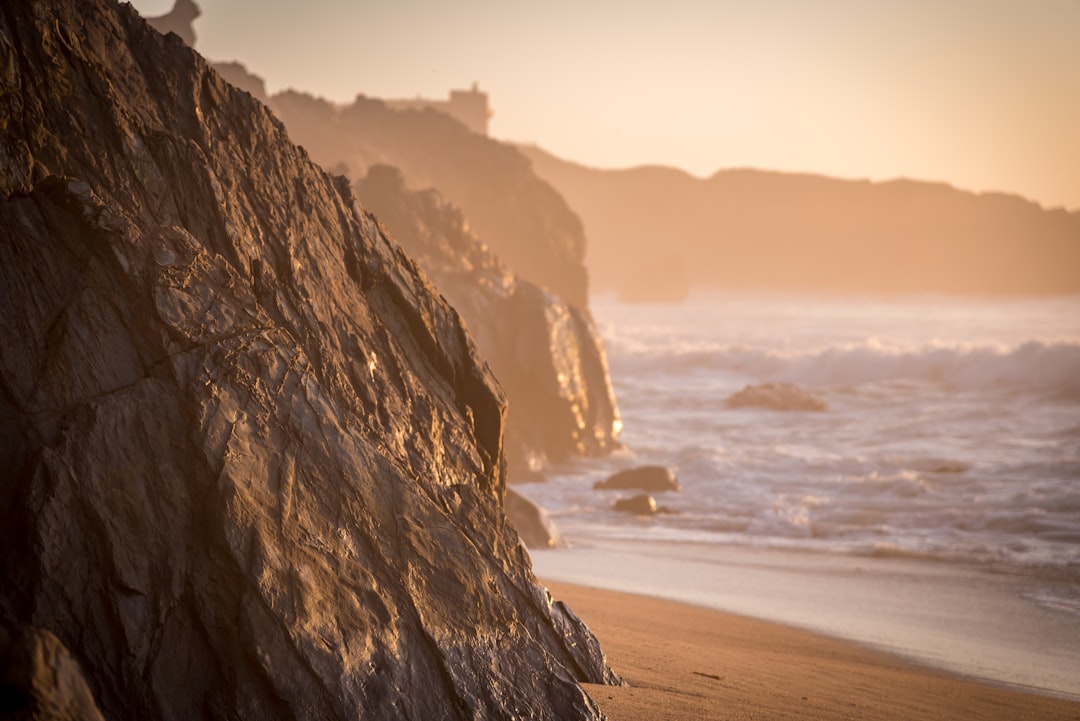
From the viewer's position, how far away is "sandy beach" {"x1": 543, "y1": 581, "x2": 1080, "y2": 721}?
7.17 m

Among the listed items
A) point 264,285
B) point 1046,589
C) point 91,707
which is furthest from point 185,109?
point 1046,589

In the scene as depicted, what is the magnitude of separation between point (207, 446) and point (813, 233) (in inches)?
5685

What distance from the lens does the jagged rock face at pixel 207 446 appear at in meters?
5.04

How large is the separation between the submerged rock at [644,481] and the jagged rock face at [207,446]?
46.5 ft

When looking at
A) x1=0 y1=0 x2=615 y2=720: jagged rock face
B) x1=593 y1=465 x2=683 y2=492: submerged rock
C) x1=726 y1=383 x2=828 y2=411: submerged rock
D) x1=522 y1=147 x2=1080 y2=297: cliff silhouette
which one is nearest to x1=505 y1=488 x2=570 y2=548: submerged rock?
x1=593 y1=465 x2=683 y2=492: submerged rock

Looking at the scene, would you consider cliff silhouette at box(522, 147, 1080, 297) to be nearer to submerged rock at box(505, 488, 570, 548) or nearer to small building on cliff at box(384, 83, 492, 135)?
small building on cliff at box(384, 83, 492, 135)

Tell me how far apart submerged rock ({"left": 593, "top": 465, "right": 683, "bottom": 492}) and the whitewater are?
343 millimetres

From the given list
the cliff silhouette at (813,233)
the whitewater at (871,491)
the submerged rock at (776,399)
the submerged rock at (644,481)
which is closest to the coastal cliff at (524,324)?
the whitewater at (871,491)

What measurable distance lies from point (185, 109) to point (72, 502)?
9.14ft

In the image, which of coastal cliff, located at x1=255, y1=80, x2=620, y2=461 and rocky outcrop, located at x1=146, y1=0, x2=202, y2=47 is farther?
rocky outcrop, located at x1=146, y1=0, x2=202, y2=47

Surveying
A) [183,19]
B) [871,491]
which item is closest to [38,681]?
[871,491]

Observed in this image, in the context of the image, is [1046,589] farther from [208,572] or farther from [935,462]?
[208,572]

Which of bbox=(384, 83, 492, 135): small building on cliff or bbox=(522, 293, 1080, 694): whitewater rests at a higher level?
bbox=(384, 83, 492, 135): small building on cliff

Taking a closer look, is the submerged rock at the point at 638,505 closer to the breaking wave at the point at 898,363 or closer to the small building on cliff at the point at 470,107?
the breaking wave at the point at 898,363
